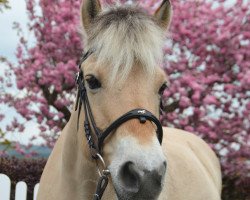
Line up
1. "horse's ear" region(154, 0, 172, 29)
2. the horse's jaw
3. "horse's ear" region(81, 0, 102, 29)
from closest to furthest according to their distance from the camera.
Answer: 1. the horse's jaw
2. "horse's ear" region(81, 0, 102, 29)
3. "horse's ear" region(154, 0, 172, 29)

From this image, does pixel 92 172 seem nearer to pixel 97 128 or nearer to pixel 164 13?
pixel 97 128

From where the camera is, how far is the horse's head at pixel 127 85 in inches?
85.4

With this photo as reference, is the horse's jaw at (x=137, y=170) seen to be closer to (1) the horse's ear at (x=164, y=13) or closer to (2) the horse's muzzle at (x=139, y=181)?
(2) the horse's muzzle at (x=139, y=181)

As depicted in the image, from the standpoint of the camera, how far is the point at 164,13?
10.1 ft

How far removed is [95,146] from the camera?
2557 millimetres

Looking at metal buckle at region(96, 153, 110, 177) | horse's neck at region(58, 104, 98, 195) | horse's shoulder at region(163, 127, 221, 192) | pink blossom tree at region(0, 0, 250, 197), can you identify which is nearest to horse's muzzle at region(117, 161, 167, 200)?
metal buckle at region(96, 153, 110, 177)

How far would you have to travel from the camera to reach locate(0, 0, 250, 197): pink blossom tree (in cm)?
746

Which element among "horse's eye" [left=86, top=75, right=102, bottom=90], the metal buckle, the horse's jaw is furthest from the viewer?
"horse's eye" [left=86, top=75, right=102, bottom=90]

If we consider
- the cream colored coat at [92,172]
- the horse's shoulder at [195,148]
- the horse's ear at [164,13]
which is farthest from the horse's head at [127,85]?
the horse's shoulder at [195,148]

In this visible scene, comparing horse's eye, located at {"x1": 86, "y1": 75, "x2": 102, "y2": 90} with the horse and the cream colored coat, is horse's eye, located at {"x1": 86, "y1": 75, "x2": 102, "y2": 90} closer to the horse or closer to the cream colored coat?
the horse

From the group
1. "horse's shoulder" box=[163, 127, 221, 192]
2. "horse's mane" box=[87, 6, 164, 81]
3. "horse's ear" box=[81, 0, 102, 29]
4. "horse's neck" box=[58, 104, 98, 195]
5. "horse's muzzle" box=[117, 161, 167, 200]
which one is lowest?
"horse's shoulder" box=[163, 127, 221, 192]

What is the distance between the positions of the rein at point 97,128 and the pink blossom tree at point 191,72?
14.4 ft

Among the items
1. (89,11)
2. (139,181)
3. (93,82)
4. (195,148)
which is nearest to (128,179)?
(139,181)

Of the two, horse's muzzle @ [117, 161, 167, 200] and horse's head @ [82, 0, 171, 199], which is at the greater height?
horse's head @ [82, 0, 171, 199]
